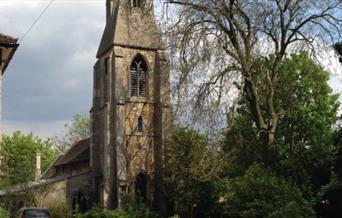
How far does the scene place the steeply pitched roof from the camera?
56.5 metres

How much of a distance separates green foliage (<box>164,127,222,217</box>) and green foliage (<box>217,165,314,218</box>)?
1510 centimetres

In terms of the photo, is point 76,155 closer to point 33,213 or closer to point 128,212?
point 128,212

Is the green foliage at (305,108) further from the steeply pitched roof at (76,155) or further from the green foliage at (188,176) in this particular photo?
the steeply pitched roof at (76,155)

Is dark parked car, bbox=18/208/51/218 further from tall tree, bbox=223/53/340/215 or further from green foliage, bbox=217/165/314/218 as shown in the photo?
green foliage, bbox=217/165/314/218

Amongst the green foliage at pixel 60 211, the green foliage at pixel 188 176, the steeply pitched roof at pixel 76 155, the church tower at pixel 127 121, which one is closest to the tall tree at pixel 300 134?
the green foliage at pixel 188 176

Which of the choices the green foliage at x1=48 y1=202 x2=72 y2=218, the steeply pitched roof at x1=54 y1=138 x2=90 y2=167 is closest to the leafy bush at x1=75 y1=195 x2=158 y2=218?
the green foliage at x1=48 y1=202 x2=72 y2=218

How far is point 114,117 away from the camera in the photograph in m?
48.9

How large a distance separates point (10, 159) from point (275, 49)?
204 ft

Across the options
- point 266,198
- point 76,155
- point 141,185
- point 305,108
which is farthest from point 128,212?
point 76,155

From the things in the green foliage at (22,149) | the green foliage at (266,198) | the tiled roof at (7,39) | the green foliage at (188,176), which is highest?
the green foliage at (22,149)

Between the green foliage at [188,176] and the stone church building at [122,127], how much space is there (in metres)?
3.30

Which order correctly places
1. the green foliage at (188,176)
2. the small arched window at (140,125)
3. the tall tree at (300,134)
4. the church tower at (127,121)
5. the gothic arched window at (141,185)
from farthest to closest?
the small arched window at (140,125) → the gothic arched window at (141,185) → the church tower at (127,121) → the green foliage at (188,176) → the tall tree at (300,134)

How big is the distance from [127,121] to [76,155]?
1079 cm

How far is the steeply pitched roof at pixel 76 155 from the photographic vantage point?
56544 mm
